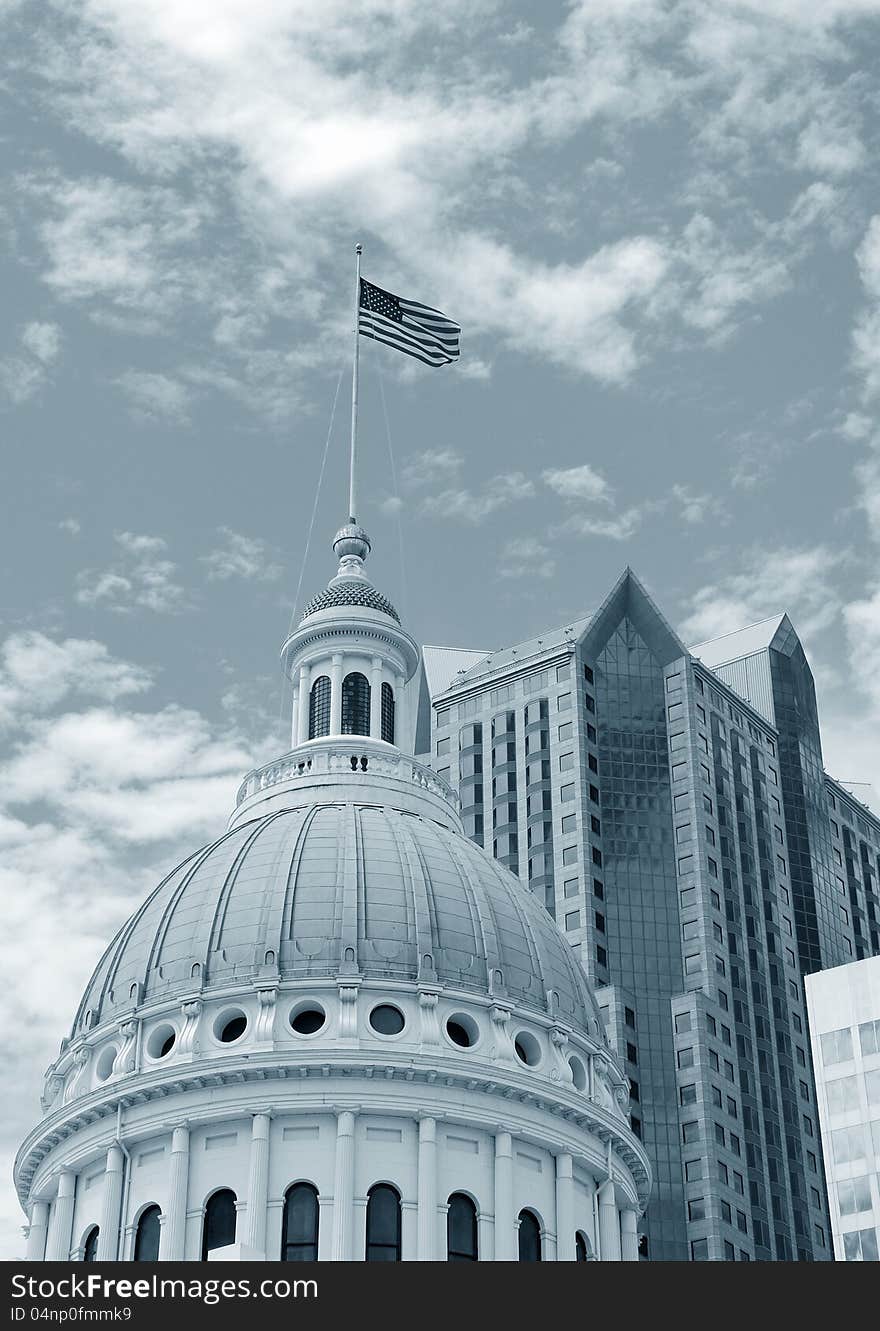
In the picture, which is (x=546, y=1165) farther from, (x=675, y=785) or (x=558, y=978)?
(x=675, y=785)

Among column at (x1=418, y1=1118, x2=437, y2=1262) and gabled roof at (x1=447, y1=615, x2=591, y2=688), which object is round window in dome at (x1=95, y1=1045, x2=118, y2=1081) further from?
gabled roof at (x1=447, y1=615, x2=591, y2=688)

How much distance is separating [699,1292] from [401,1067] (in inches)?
1501

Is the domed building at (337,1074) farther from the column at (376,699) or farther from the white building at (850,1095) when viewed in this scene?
the column at (376,699)

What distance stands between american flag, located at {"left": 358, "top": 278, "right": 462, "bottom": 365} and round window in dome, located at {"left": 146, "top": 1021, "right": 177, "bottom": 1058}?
40.6 m

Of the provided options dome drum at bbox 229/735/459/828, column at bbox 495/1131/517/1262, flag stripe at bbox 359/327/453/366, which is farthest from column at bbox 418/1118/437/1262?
flag stripe at bbox 359/327/453/366

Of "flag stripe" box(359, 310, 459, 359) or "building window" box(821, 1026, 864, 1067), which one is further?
"flag stripe" box(359, 310, 459, 359)

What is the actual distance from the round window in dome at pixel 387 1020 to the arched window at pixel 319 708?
23232 mm

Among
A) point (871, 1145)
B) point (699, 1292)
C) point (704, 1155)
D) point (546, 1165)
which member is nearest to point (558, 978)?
point (546, 1165)

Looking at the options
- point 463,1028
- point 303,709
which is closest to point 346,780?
point 303,709

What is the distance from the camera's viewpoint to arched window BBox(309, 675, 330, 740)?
103125 millimetres

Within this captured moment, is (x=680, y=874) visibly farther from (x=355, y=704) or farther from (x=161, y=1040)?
(x=161, y=1040)

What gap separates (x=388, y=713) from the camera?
104 meters

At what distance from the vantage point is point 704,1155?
515ft

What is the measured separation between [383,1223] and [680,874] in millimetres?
99430
